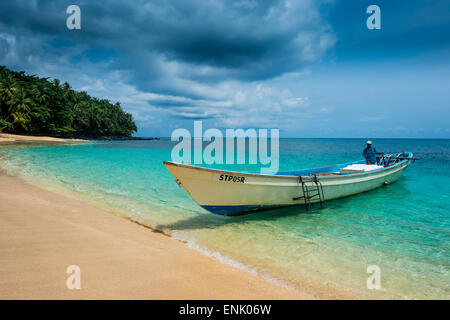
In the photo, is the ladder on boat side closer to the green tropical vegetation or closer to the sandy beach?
the sandy beach

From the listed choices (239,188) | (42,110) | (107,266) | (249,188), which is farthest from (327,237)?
(42,110)

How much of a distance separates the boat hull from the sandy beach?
166cm

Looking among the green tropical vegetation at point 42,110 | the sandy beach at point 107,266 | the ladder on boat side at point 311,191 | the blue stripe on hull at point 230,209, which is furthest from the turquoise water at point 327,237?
the green tropical vegetation at point 42,110

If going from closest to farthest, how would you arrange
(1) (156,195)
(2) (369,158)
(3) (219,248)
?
1. (3) (219,248)
2. (1) (156,195)
3. (2) (369,158)

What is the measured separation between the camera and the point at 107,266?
3.59 m

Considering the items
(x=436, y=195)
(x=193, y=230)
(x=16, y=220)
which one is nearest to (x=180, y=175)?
(x=193, y=230)

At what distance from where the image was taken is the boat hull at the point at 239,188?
6.40m

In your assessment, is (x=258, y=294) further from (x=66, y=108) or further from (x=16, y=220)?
(x=66, y=108)

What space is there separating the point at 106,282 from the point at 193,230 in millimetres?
3350

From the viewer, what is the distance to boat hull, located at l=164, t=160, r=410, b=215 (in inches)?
252

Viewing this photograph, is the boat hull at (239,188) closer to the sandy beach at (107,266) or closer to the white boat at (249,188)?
the white boat at (249,188)

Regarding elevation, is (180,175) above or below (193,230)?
above

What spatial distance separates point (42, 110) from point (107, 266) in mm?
61481
